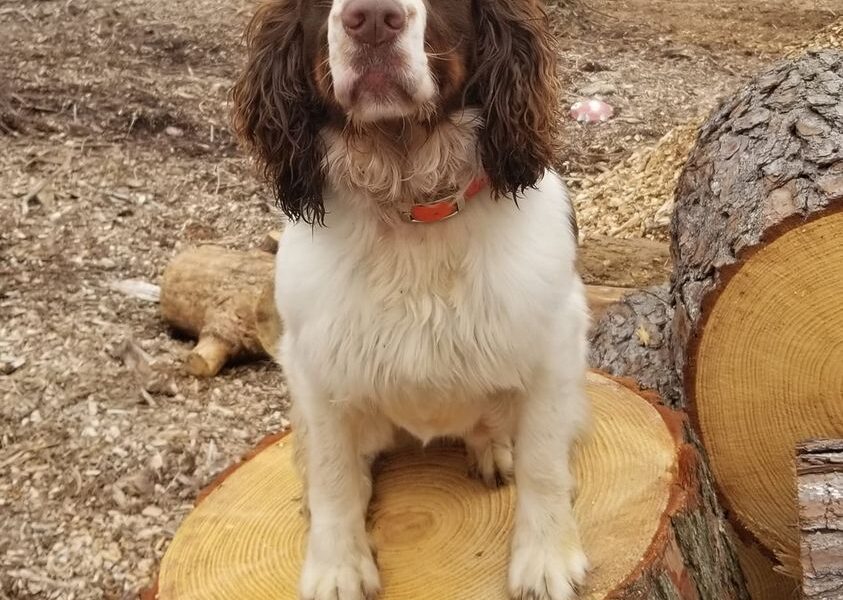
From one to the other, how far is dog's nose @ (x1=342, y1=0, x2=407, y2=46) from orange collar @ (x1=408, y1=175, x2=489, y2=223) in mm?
475

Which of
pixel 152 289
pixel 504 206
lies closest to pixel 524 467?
pixel 504 206

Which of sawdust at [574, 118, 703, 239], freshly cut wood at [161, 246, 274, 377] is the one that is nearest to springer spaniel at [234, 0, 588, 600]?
freshly cut wood at [161, 246, 274, 377]

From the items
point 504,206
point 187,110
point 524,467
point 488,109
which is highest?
point 488,109

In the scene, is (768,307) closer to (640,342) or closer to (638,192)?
(640,342)

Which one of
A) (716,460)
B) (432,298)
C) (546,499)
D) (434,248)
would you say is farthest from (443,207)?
(716,460)

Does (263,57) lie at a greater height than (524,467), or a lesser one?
greater

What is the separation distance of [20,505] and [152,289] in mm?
2038

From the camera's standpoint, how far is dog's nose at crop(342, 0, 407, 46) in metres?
2.15

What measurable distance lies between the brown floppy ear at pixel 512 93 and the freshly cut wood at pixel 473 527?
933 mm

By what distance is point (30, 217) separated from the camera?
6.96 meters

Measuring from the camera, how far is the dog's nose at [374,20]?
2.15m

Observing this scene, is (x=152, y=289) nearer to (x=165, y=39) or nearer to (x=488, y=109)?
(x=488, y=109)

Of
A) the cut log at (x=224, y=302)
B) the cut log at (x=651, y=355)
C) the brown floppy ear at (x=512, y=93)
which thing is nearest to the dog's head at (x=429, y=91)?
the brown floppy ear at (x=512, y=93)

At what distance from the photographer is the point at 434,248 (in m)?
2.54
